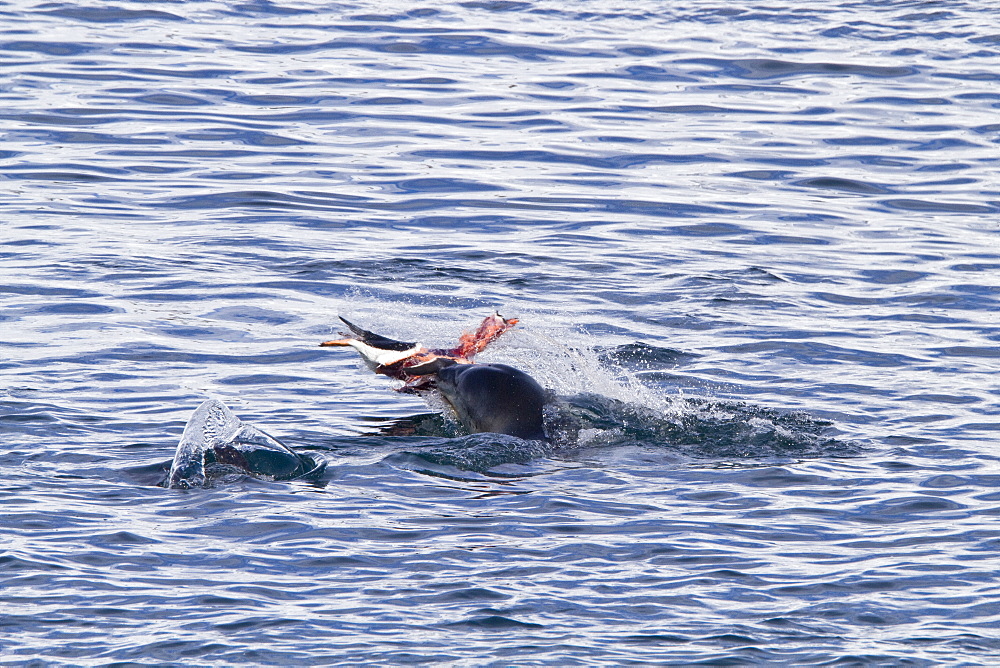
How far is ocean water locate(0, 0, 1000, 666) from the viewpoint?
6.21 meters

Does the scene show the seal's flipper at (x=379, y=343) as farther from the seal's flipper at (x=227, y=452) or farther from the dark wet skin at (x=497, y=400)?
the seal's flipper at (x=227, y=452)

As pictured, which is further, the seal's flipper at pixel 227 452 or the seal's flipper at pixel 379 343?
the seal's flipper at pixel 379 343

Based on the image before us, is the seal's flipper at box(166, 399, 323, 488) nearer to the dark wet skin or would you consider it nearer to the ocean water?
the ocean water

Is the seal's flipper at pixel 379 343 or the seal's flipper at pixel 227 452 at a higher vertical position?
the seal's flipper at pixel 379 343

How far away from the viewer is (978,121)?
1827 cm

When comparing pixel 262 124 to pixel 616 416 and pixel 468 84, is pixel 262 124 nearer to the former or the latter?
pixel 468 84

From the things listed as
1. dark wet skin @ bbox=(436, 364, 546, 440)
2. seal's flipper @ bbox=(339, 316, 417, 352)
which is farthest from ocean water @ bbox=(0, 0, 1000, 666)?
seal's flipper @ bbox=(339, 316, 417, 352)

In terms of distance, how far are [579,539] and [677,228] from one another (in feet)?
24.9

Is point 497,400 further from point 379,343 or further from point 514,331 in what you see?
point 514,331

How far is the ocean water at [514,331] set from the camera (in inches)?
245

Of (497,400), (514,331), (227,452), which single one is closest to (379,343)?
(497,400)

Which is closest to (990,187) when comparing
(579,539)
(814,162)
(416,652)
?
(814,162)

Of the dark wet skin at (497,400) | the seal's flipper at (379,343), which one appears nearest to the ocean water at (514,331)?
the dark wet skin at (497,400)

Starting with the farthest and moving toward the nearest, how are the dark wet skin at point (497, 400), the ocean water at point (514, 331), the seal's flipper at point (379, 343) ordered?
the seal's flipper at point (379, 343)
the dark wet skin at point (497, 400)
the ocean water at point (514, 331)
